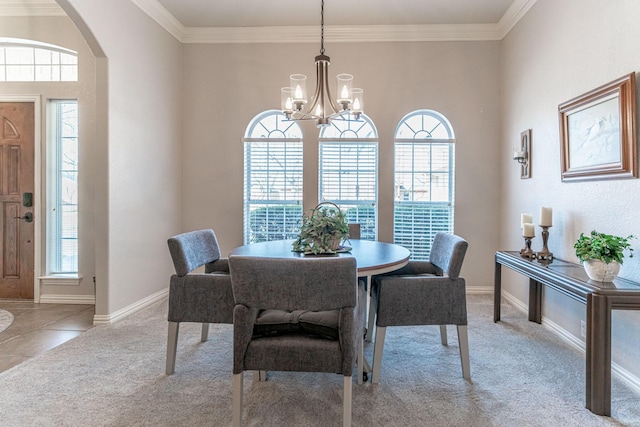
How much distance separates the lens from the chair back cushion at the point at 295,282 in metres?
1.54

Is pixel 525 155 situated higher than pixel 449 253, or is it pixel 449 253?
pixel 525 155

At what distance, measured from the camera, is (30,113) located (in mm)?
3736

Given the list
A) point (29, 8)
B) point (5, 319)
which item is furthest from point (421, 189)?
point (29, 8)

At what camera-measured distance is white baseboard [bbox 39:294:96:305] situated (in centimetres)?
379

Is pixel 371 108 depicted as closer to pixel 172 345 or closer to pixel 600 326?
pixel 600 326

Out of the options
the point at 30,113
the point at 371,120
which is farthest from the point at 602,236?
the point at 30,113

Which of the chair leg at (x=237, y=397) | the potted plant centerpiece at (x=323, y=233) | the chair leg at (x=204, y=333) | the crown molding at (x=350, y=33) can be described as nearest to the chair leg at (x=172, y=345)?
the chair leg at (x=204, y=333)

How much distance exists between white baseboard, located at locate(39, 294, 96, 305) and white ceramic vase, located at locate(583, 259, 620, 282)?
4.34 meters

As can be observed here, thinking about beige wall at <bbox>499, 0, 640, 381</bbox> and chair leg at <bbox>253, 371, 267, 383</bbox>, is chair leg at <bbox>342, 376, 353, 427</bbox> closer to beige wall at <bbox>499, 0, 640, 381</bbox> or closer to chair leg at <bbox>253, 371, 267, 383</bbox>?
chair leg at <bbox>253, 371, 267, 383</bbox>

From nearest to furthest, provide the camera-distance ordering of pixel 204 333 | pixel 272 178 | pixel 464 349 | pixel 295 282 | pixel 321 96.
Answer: pixel 295 282
pixel 464 349
pixel 321 96
pixel 204 333
pixel 272 178

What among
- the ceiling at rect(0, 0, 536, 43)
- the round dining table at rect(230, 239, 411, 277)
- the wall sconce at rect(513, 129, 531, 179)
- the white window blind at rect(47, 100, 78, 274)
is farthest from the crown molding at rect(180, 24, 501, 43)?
the round dining table at rect(230, 239, 411, 277)

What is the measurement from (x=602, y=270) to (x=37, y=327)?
4201 millimetres

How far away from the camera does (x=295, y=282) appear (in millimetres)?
1547

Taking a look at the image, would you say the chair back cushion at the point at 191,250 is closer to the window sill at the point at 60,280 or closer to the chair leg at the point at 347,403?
the chair leg at the point at 347,403
